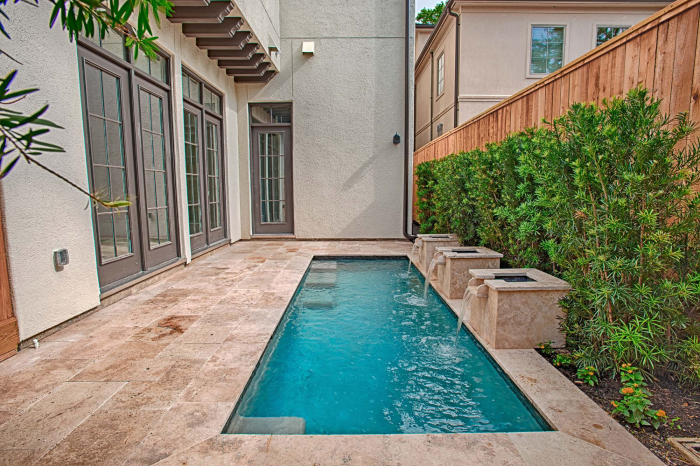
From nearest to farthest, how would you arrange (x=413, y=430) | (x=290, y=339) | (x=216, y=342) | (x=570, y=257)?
(x=413, y=430) < (x=570, y=257) < (x=216, y=342) < (x=290, y=339)

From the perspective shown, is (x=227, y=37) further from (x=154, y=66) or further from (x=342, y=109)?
(x=342, y=109)

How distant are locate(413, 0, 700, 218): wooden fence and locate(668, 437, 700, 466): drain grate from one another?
5.08 feet

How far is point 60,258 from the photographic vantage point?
3293 mm

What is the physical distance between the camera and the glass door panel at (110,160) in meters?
3.88

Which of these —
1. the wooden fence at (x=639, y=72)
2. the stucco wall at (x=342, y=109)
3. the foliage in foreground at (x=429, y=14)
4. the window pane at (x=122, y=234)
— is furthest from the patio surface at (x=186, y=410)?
the foliage in foreground at (x=429, y=14)

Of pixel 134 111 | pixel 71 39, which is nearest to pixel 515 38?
pixel 134 111

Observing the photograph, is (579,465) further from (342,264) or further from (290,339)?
(342,264)

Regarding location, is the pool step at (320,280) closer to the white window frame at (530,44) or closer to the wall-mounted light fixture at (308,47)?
the wall-mounted light fixture at (308,47)

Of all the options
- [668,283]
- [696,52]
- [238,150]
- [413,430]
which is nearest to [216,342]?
[413,430]

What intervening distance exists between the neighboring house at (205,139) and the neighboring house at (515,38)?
3.05m

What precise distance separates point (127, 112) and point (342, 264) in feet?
12.1

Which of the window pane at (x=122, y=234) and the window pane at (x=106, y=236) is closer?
the window pane at (x=106, y=236)

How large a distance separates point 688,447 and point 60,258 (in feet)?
13.6

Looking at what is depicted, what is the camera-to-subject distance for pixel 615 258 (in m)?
2.27
